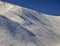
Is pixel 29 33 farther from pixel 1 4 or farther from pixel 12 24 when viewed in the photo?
pixel 1 4

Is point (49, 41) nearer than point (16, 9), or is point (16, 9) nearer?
point (49, 41)

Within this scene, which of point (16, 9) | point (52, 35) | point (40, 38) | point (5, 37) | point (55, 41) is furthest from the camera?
point (16, 9)

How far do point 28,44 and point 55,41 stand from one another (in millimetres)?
635

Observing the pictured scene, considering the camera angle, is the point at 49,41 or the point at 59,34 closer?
the point at 49,41

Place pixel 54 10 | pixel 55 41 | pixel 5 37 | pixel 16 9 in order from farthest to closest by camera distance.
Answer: pixel 54 10 → pixel 16 9 → pixel 55 41 → pixel 5 37

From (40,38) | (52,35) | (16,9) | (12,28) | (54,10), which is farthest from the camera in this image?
(54,10)

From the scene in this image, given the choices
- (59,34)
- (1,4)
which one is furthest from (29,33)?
(1,4)

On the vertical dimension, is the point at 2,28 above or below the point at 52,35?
above

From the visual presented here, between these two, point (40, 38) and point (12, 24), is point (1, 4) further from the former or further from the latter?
point (40, 38)

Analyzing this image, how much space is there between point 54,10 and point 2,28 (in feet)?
8.34

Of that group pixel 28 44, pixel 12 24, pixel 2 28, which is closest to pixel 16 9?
pixel 12 24

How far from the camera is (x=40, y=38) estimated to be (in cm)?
218

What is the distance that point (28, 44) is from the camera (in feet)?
6.18

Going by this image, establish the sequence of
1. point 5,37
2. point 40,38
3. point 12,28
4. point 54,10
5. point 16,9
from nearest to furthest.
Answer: point 5,37 < point 12,28 < point 40,38 < point 16,9 < point 54,10
